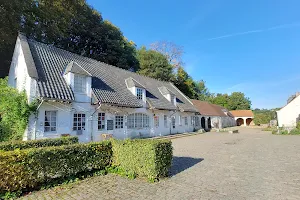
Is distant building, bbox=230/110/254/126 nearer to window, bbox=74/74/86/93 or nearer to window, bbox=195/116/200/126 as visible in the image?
window, bbox=195/116/200/126

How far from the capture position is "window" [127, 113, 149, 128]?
1839 centimetres

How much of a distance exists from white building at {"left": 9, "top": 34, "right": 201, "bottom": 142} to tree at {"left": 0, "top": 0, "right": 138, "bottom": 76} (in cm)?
494

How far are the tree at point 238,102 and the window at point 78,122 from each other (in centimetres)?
6960

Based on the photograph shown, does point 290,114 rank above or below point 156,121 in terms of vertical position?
above

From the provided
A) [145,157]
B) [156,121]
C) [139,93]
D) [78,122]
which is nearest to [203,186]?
[145,157]

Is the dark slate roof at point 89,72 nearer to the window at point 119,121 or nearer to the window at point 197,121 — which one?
the window at point 119,121

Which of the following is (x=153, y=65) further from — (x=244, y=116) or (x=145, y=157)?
(x=244, y=116)

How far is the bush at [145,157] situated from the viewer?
21.3ft

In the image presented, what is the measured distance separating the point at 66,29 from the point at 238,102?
66617 mm

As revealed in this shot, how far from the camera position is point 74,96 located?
45.2 feet

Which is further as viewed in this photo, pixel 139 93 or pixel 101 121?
pixel 139 93

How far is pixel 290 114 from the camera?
32219 mm

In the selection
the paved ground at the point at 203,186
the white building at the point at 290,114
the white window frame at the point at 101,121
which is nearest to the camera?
the paved ground at the point at 203,186

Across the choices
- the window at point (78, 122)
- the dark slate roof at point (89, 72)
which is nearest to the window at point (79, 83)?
the dark slate roof at point (89, 72)
